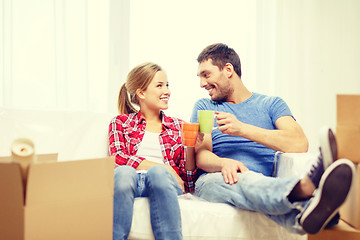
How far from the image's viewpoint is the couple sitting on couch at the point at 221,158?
1167 millimetres

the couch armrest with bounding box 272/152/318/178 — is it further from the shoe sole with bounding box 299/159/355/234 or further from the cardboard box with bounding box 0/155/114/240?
the cardboard box with bounding box 0/155/114/240

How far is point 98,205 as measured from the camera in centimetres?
104

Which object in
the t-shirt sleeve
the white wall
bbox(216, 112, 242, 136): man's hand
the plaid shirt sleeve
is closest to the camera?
bbox(216, 112, 242, 136): man's hand

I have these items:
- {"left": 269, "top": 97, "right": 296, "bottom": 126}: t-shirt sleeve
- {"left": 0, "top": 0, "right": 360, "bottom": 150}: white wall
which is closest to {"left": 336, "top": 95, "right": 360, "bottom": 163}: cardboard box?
{"left": 269, "top": 97, "right": 296, "bottom": 126}: t-shirt sleeve

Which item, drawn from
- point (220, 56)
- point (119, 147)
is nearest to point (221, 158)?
point (119, 147)

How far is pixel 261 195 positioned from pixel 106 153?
94 centimetres

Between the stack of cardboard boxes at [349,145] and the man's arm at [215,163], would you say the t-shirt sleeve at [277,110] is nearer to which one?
the man's arm at [215,163]

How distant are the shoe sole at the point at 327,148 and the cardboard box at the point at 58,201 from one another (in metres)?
0.67

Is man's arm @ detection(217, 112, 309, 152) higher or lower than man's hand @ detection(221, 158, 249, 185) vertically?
higher

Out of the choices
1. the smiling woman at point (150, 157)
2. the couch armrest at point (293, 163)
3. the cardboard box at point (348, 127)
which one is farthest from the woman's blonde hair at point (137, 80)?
the cardboard box at point (348, 127)

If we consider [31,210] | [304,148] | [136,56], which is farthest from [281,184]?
[136,56]

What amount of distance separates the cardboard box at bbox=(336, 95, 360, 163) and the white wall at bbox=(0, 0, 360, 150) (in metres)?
1.80

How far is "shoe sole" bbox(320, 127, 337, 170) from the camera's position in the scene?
3.74 ft

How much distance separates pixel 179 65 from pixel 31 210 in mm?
2239
